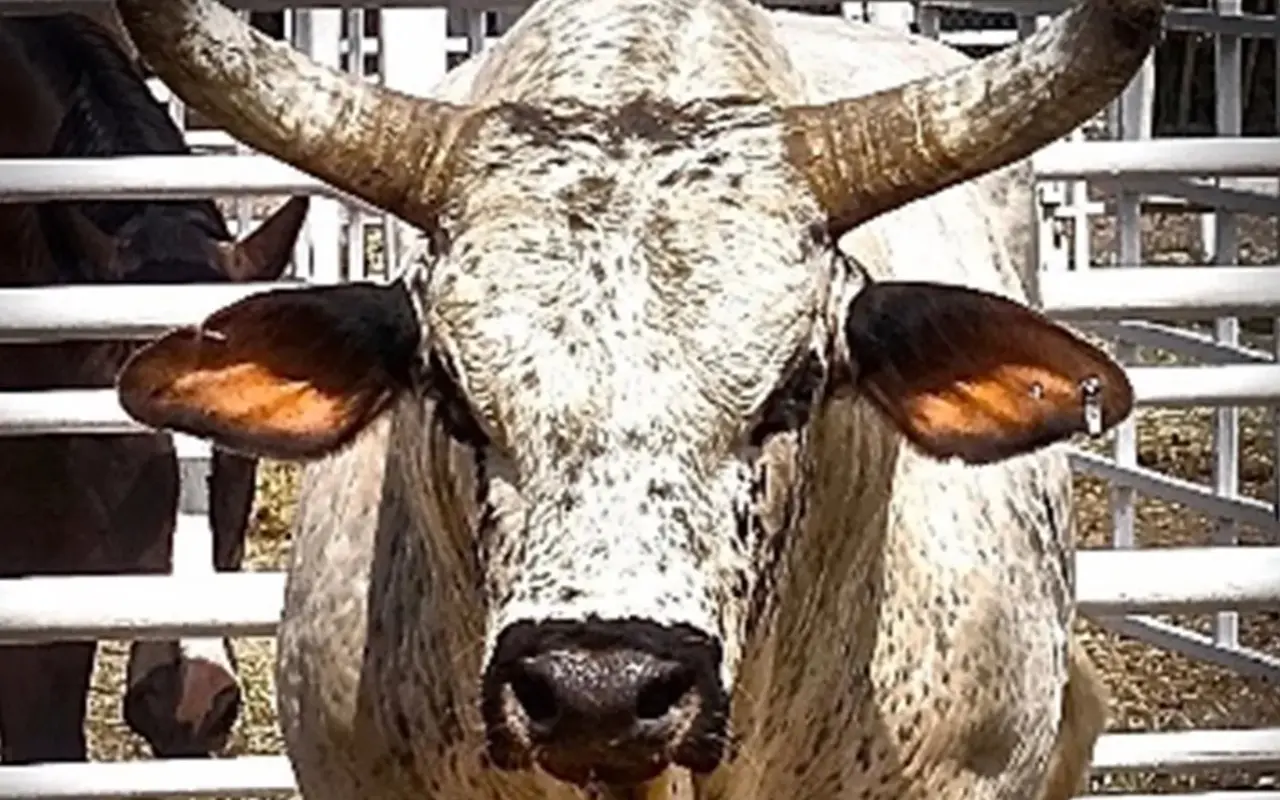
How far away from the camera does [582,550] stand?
2949 mm

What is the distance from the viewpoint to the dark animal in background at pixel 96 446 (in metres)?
5.87

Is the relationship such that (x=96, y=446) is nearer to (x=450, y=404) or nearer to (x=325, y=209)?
(x=325, y=209)

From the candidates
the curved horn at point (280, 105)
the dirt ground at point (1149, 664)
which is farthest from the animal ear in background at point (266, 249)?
the curved horn at point (280, 105)

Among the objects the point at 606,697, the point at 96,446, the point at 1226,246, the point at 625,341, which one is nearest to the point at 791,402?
the point at 625,341

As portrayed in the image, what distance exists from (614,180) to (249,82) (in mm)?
457

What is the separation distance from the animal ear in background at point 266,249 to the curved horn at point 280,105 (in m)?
2.46

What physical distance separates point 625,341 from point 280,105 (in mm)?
566

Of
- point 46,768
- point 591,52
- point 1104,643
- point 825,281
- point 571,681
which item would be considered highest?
point 591,52

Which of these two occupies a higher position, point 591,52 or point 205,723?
point 591,52

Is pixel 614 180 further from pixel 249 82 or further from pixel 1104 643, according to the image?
pixel 1104 643

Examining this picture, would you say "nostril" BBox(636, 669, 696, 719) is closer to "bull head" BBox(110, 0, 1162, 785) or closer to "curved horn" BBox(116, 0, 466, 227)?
"bull head" BBox(110, 0, 1162, 785)

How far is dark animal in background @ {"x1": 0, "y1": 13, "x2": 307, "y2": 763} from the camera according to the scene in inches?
231

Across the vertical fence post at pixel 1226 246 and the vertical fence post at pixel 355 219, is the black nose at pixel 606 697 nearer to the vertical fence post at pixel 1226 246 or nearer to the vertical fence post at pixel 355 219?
the vertical fence post at pixel 1226 246

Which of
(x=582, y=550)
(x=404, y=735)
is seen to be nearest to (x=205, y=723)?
(x=404, y=735)
